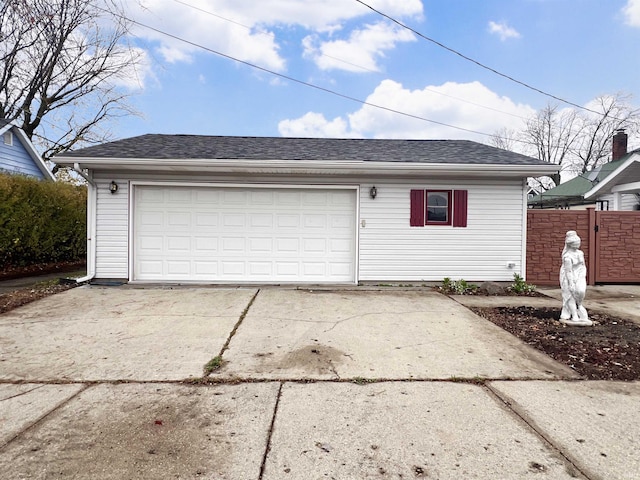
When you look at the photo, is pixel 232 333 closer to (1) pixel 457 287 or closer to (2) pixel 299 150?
(1) pixel 457 287

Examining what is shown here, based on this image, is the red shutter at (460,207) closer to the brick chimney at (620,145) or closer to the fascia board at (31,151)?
the fascia board at (31,151)

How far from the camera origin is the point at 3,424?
239 cm

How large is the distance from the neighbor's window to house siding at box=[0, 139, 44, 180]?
1453cm

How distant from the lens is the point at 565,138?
3195cm

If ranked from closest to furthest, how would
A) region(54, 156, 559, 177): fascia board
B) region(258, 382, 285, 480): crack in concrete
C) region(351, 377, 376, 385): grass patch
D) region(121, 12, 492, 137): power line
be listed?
1. region(258, 382, 285, 480): crack in concrete
2. region(351, 377, 376, 385): grass patch
3. region(54, 156, 559, 177): fascia board
4. region(121, 12, 492, 137): power line

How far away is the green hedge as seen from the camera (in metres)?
8.30

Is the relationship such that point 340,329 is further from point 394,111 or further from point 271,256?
point 394,111

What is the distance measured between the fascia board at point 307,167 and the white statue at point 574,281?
287cm

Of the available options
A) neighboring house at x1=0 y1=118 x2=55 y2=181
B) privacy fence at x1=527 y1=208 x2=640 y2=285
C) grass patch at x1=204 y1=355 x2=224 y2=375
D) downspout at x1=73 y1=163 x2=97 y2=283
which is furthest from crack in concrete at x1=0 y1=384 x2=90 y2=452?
neighboring house at x1=0 y1=118 x2=55 y2=181

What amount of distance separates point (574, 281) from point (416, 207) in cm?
348

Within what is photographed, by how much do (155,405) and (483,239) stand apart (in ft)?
22.9

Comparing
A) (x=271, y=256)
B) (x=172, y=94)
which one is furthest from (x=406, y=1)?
(x=172, y=94)

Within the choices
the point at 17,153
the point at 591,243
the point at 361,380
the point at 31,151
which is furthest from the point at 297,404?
the point at 31,151

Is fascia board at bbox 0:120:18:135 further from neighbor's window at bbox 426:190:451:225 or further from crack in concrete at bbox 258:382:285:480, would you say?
crack in concrete at bbox 258:382:285:480
